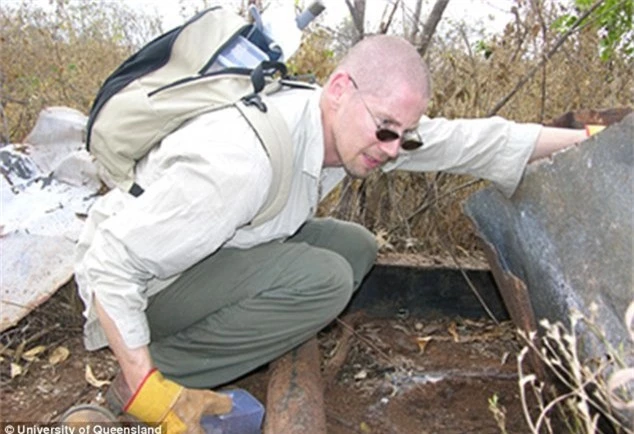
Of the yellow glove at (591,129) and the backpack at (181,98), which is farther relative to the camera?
the yellow glove at (591,129)

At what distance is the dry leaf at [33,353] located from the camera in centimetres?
296

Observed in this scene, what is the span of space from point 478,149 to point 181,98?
1100 mm

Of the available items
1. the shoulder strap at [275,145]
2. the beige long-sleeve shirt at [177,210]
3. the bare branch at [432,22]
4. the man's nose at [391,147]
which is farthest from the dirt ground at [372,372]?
the bare branch at [432,22]

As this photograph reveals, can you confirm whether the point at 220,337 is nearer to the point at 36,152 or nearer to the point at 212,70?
the point at 212,70

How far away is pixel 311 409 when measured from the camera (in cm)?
218

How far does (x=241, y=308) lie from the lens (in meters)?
2.35

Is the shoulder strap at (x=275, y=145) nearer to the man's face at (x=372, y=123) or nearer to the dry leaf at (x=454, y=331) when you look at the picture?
the man's face at (x=372, y=123)

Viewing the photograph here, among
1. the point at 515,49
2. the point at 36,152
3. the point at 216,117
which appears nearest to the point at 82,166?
the point at 36,152

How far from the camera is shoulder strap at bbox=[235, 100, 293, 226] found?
201cm

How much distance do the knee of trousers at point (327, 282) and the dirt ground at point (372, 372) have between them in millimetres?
472

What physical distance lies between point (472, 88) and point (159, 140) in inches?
86.1

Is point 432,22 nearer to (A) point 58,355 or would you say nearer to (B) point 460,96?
(B) point 460,96

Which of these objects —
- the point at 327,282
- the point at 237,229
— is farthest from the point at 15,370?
the point at 327,282

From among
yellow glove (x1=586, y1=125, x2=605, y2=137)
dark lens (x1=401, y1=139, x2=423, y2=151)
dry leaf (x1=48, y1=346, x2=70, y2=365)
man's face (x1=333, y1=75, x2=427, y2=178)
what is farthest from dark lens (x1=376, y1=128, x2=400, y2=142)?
dry leaf (x1=48, y1=346, x2=70, y2=365)
